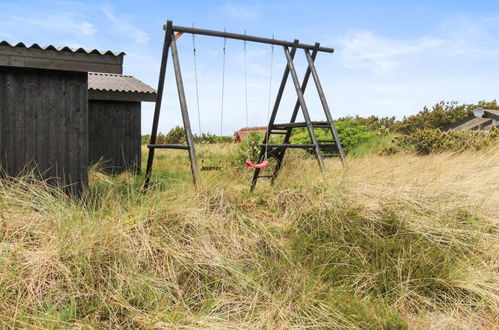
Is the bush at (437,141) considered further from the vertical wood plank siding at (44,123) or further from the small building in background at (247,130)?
the vertical wood plank siding at (44,123)

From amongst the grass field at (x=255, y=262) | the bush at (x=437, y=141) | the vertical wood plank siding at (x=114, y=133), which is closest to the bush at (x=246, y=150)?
the vertical wood plank siding at (x=114, y=133)

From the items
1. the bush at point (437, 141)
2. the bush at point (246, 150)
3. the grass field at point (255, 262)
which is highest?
the bush at point (437, 141)

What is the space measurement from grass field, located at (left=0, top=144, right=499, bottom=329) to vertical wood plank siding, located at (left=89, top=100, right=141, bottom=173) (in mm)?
6605

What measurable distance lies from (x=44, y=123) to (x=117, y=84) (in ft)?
16.4

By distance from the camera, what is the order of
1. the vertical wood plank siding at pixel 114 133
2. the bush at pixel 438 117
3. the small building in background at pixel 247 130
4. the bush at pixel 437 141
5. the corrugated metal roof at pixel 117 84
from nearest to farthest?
the bush at pixel 437 141
the corrugated metal roof at pixel 117 84
the vertical wood plank siding at pixel 114 133
the small building in background at pixel 247 130
the bush at pixel 438 117

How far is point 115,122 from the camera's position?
10.5 metres

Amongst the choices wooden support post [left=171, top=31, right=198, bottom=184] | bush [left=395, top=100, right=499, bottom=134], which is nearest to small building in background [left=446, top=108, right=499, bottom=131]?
bush [left=395, top=100, right=499, bottom=134]

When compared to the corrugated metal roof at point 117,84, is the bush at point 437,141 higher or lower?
lower

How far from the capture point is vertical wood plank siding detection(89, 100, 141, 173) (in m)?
10.3

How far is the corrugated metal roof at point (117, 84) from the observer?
1016 centimetres

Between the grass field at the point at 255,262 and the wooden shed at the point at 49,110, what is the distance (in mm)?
2396

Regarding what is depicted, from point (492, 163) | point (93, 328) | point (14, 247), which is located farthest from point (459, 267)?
point (492, 163)

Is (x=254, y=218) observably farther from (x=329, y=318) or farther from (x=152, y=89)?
(x=152, y=89)

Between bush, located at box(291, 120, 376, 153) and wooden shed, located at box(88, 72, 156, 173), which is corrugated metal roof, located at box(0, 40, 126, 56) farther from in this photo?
bush, located at box(291, 120, 376, 153)
